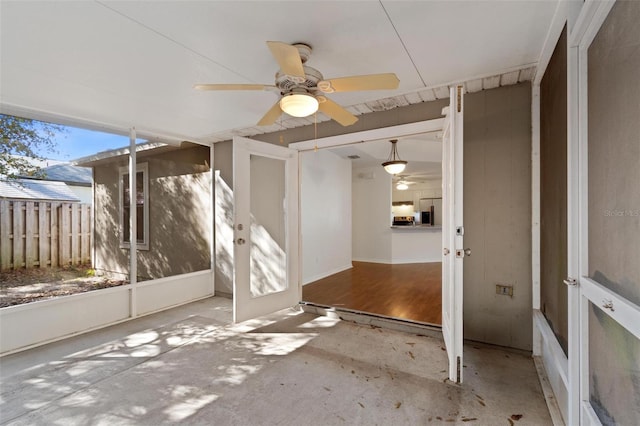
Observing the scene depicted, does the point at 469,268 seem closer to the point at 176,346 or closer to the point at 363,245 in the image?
the point at 176,346

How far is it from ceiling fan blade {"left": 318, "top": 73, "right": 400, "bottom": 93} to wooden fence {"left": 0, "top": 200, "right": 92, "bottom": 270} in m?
3.32

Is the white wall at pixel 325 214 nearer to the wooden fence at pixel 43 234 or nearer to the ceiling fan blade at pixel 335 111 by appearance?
the ceiling fan blade at pixel 335 111

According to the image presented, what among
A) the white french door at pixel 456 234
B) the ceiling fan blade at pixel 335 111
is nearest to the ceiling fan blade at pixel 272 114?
the ceiling fan blade at pixel 335 111

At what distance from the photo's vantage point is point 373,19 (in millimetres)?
1834

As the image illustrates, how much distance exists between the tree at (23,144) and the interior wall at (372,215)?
238 inches

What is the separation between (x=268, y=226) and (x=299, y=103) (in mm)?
2314

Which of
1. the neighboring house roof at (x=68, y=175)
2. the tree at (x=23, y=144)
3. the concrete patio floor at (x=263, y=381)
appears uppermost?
the tree at (x=23, y=144)

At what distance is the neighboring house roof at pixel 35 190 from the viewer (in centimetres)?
289

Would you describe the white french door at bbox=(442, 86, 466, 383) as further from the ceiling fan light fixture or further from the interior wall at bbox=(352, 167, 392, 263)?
the interior wall at bbox=(352, 167, 392, 263)

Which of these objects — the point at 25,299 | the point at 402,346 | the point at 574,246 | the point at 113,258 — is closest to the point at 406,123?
the point at 574,246

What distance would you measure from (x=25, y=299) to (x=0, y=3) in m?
2.72

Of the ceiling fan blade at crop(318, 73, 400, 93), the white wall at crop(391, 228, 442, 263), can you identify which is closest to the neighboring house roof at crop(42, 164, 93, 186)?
the ceiling fan blade at crop(318, 73, 400, 93)

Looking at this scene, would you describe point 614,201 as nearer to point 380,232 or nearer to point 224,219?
point 224,219

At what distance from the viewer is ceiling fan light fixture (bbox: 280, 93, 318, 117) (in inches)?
82.5
